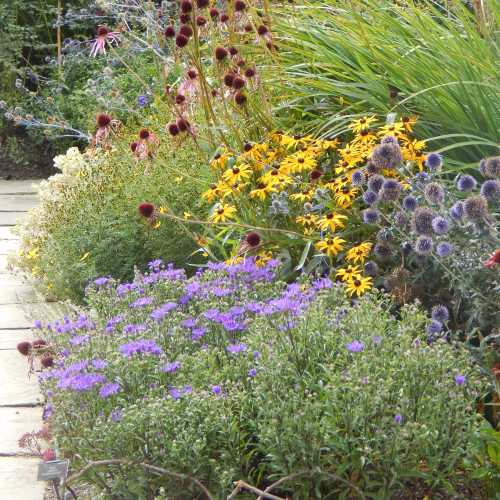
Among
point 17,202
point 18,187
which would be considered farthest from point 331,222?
point 18,187

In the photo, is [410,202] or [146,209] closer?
[410,202]

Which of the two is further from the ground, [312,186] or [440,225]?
[440,225]

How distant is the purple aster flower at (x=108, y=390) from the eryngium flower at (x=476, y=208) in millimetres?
1075

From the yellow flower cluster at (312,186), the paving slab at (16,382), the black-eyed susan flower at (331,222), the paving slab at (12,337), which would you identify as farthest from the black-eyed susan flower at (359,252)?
the paving slab at (12,337)

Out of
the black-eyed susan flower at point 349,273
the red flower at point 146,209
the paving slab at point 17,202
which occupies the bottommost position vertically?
the paving slab at point 17,202

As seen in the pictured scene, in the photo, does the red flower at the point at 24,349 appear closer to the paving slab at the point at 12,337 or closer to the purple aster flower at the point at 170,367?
the purple aster flower at the point at 170,367

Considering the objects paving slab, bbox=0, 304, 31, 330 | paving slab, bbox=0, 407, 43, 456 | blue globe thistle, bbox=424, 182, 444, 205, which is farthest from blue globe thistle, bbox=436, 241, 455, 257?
paving slab, bbox=0, 304, 31, 330

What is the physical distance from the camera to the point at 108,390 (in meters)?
2.56

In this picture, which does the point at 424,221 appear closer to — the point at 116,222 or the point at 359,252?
the point at 359,252

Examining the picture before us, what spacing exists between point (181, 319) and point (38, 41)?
7497 millimetres

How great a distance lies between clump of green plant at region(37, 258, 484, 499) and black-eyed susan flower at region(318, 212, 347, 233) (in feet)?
1.92

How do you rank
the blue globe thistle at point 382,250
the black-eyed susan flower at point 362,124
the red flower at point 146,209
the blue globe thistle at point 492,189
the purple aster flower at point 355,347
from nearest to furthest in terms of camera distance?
the purple aster flower at point 355,347 < the blue globe thistle at point 492,189 < the red flower at point 146,209 < the blue globe thistle at point 382,250 < the black-eyed susan flower at point 362,124

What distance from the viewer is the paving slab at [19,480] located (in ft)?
10.2

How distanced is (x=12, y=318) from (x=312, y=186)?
74.8 inches
